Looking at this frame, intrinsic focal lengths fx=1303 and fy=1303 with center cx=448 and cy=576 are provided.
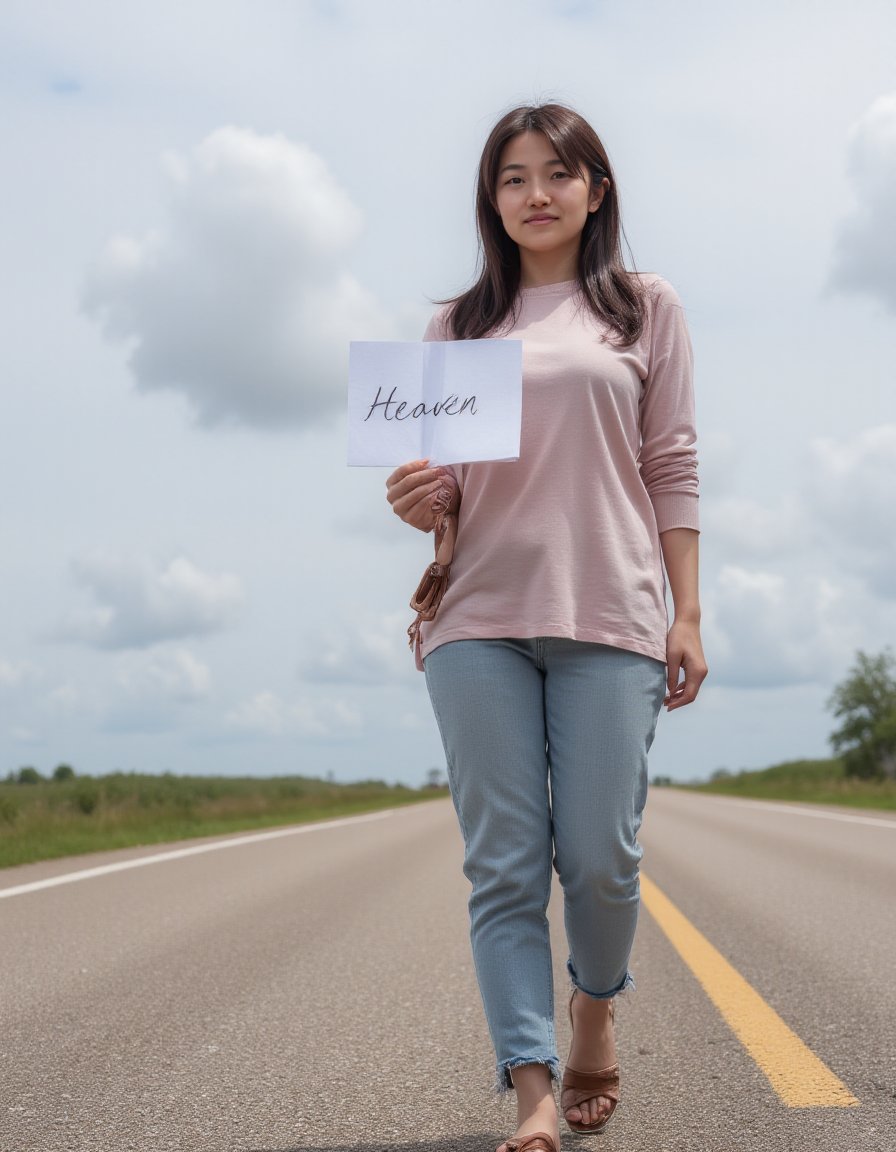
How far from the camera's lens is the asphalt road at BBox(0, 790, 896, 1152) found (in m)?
3.01

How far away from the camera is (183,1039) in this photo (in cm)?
395

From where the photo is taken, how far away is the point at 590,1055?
2.97 metres

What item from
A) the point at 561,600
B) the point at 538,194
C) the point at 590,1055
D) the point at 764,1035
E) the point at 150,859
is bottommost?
the point at 764,1035

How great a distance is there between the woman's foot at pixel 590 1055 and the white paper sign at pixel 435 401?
128 cm

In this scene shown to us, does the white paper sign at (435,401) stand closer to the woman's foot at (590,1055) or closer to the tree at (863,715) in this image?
the woman's foot at (590,1055)

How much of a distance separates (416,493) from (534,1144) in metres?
1.30

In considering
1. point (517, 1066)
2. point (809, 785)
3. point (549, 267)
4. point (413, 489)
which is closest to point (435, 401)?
point (413, 489)

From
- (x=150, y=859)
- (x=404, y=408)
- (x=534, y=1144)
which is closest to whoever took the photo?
(x=534, y=1144)

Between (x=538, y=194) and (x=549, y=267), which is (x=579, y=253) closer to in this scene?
(x=549, y=267)

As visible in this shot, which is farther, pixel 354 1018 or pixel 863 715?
pixel 863 715

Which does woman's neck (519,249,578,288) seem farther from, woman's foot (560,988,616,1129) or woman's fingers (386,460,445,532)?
woman's foot (560,988,616,1129)

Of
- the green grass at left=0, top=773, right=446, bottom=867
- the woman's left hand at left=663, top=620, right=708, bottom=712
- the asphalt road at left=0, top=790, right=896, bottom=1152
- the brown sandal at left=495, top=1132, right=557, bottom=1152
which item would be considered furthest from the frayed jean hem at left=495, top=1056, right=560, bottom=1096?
the green grass at left=0, top=773, right=446, bottom=867

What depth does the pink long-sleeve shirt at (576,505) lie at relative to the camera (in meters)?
2.74

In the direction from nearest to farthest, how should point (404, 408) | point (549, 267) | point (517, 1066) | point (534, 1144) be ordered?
point (534, 1144)
point (517, 1066)
point (404, 408)
point (549, 267)
